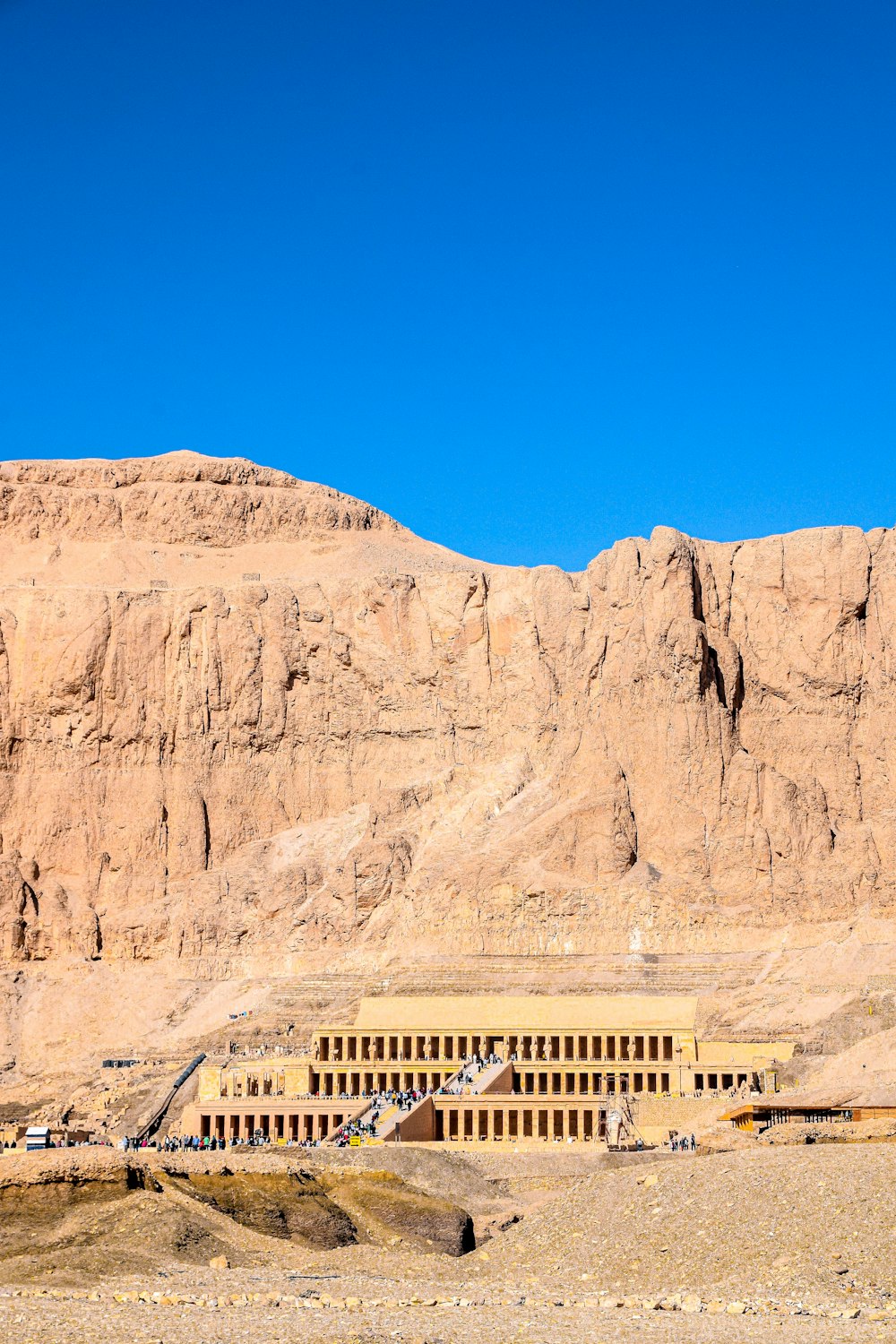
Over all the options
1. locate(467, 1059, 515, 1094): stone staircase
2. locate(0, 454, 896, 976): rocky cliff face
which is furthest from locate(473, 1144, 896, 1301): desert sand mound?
locate(0, 454, 896, 976): rocky cliff face

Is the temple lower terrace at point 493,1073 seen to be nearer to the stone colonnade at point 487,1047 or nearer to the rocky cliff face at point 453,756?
the stone colonnade at point 487,1047

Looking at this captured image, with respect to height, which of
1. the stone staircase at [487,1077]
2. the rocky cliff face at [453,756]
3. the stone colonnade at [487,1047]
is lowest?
the stone staircase at [487,1077]

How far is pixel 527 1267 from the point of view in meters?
51.9

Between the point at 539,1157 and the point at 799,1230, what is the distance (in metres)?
34.0

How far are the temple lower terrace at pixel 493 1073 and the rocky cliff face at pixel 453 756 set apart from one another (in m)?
7.69

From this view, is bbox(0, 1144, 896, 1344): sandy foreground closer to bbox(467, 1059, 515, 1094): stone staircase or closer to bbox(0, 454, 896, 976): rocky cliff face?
bbox(467, 1059, 515, 1094): stone staircase

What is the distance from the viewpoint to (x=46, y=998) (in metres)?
120

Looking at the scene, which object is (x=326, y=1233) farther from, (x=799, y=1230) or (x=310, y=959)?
(x=310, y=959)

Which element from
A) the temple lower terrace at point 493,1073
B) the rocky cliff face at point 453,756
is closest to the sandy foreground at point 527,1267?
the temple lower terrace at point 493,1073

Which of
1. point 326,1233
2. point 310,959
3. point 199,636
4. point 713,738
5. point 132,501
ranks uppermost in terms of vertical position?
point 132,501

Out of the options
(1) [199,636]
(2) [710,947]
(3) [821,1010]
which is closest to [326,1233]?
(3) [821,1010]

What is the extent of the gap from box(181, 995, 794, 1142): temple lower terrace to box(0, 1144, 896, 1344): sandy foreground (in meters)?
27.5

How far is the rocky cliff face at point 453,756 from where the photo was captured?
117250 millimetres

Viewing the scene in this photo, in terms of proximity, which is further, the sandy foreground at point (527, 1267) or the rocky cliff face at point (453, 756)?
the rocky cliff face at point (453, 756)
